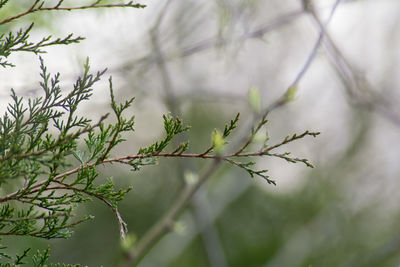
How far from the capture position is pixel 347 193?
5.93 metres

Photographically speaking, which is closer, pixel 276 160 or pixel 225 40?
pixel 225 40

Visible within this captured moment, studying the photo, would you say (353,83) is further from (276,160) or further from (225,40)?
Answer: (276,160)

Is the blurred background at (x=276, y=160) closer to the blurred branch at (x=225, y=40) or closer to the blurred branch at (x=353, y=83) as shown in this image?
the blurred branch at (x=225, y=40)

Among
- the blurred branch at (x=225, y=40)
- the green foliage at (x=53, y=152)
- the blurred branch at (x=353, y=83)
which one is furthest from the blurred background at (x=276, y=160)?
the green foliage at (x=53, y=152)

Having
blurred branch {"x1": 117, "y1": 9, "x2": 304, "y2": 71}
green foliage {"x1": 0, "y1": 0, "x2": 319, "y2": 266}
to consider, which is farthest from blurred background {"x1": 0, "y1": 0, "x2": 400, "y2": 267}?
A: green foliage {"x1": 0, "y1": 0, "x2": 319, "y2": 266}

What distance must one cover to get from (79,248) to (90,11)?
383 cm

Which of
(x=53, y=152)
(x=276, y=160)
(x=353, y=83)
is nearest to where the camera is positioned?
(x=53, y=152)

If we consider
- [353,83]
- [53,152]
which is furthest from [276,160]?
[53,152]

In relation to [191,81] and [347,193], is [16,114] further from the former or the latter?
[347,193]

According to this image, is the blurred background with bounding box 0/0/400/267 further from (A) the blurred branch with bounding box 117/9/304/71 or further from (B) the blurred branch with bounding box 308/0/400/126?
(B) the blurred branch with bounding box 308/0/400/126

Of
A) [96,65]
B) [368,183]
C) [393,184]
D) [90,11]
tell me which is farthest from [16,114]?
[393,184]

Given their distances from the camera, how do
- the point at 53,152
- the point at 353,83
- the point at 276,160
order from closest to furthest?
the point at 53,152, the point at 353,83, the point at 276,160

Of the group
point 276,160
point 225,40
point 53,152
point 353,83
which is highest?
point 276,160

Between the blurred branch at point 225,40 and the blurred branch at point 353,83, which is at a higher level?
the blurred branch at point 225,40
